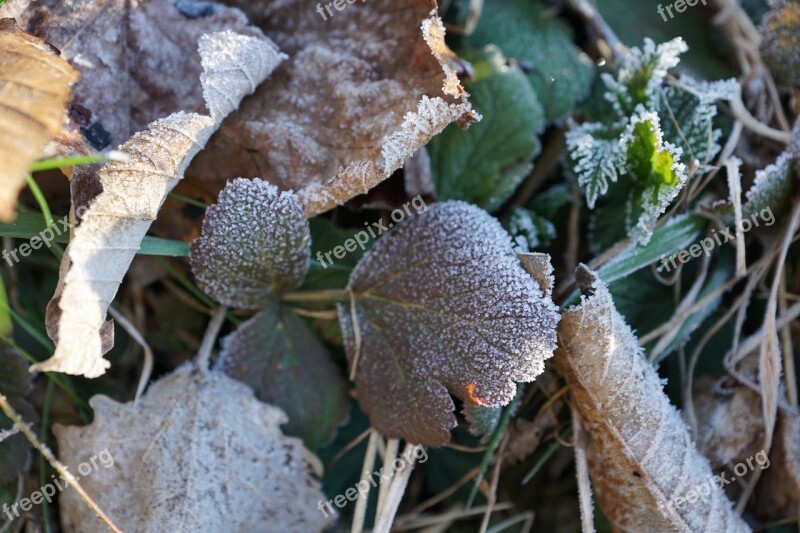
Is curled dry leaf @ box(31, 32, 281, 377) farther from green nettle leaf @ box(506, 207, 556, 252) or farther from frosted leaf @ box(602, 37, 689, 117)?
frosted leaf @ box(602, 37, 689, 117)

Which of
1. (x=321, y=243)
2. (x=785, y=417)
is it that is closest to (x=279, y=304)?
(x=321, y=243)

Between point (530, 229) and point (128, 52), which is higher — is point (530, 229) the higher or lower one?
the lower one

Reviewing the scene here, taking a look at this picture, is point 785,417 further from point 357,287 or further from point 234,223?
point 234,223

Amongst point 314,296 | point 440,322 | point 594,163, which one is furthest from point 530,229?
point 314,296

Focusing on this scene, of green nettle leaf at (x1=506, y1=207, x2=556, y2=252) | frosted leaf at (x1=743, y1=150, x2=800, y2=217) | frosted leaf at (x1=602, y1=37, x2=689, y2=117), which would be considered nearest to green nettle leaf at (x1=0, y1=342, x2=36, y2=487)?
green nettle leaf at (x1=506, y1=207, x2=556, y2=252)

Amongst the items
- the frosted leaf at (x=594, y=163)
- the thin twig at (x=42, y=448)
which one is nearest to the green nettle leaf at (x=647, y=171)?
the frosted leaf at (x=594, y=163)

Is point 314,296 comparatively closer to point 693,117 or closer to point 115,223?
point 115,223
